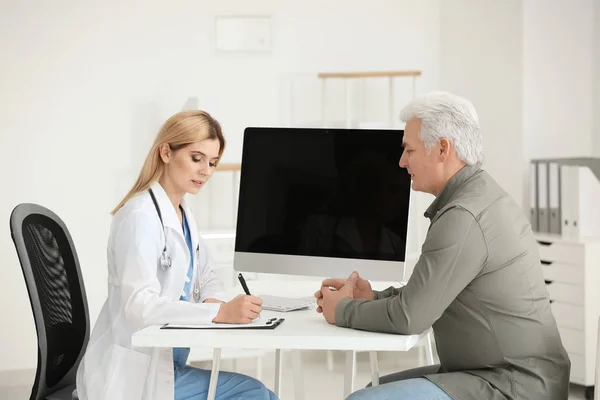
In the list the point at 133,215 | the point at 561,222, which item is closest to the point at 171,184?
the point at 133,215

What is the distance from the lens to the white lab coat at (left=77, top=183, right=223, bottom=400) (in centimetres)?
205

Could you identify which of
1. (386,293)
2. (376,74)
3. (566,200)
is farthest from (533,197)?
(386,293)

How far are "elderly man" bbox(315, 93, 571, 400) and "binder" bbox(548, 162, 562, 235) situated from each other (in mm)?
2153

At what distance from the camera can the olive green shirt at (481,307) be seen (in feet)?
6.23

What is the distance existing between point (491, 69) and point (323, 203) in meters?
2.43

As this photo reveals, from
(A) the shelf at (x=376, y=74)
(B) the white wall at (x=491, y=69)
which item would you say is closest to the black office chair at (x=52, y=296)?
(A) the shelf at (x=376, y=74)

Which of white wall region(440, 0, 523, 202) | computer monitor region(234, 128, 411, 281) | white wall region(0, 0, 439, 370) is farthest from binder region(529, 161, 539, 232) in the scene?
computer monitor region(234, 128, 411, 281)

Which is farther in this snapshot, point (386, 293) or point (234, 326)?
point (386, 293)

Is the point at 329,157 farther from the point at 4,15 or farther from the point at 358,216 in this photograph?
the point at 4,15

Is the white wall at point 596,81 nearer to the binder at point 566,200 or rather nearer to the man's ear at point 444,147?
the binder at point 566,200

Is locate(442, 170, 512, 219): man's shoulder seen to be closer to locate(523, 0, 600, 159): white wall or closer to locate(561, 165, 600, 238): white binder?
locate(561, 165, 600, 238): white binder

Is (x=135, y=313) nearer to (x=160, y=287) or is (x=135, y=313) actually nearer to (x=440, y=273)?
(x=160, y=287)

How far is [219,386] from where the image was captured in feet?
7.43

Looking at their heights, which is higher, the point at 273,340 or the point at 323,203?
the point at 323,203
